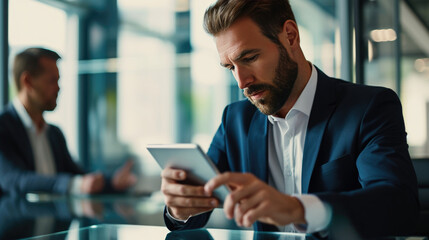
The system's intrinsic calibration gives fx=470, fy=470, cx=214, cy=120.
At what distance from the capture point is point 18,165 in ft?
9.96

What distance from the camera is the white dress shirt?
1.62 metres

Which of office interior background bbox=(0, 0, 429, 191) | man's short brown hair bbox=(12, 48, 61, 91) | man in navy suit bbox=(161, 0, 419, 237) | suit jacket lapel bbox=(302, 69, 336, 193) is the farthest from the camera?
office interior background bbox=(0, 0, 429, 191)

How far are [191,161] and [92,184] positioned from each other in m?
2.01

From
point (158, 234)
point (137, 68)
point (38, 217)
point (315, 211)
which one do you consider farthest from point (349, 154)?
point (137, 68)

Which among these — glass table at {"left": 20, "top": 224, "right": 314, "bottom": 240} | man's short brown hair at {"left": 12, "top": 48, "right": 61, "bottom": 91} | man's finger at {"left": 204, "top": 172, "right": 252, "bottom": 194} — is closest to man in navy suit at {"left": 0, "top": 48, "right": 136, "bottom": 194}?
man's short brown hair at {"left": 12, "top": 48, "right": 61, "bottom": 91}

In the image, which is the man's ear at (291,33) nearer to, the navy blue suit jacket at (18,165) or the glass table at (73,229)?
the glass table at (73,229)

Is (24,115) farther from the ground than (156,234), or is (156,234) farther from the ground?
(24,115)

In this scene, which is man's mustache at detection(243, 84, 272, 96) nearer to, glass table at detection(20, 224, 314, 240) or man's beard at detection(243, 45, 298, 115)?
man's beard at detection(243, 45, 298, 115)

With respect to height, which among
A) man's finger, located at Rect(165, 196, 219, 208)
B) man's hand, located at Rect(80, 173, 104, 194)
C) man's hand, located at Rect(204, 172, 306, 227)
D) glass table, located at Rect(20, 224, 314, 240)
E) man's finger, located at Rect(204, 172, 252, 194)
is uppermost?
man's finger, located at Rect(204, 172, 252, 194)

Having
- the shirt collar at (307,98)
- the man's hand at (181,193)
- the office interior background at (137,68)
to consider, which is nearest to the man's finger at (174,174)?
the man's hand at (181,193)

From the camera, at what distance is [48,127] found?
3471mm

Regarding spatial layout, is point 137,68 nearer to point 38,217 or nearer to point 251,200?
point 38,217

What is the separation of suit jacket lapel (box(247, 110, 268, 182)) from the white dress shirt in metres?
0.05

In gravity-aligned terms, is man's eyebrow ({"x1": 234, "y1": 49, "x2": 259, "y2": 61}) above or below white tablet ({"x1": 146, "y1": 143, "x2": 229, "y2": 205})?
above
